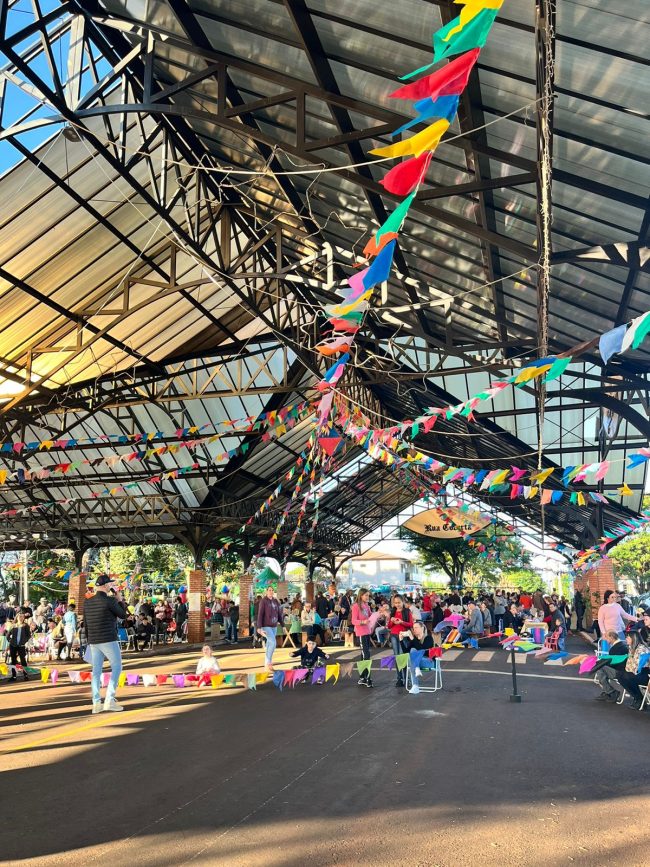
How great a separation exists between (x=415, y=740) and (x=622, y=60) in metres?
6.41

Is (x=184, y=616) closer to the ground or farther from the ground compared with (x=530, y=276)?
closer to the ground

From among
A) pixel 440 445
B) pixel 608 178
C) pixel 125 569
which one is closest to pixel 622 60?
pixel 608 178

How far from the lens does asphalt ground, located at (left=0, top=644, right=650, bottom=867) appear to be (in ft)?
12.8

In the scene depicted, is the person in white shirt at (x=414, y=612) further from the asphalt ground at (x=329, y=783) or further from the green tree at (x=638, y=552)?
the green tree at (x=638, y=552)

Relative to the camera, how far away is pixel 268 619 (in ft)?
43.0

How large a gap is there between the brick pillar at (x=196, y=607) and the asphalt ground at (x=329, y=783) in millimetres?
15985

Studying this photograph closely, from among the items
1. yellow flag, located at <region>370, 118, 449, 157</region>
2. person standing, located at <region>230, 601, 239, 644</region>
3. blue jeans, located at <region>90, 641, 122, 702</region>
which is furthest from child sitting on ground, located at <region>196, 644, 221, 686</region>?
person standing, located at <region>230, 601, 239, 644</region>

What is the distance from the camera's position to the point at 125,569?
47844 millimetres

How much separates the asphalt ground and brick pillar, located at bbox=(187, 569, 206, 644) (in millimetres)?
15985

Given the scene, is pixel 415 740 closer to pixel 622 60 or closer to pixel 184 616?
pixel 622 60

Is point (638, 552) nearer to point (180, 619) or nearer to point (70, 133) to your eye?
point (180, 619)

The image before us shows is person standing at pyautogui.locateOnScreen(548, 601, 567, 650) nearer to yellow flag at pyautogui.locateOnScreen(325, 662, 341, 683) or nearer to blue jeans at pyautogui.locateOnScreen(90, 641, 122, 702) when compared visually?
yellow flag at pyautogui.locateOnScreen(325, 662, 341, 683)

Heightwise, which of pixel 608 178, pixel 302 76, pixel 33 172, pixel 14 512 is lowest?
pixel 14 512

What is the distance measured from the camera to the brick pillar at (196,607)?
82.5ft
